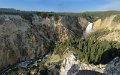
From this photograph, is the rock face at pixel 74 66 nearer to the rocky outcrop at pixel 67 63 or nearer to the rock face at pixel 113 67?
the rocky outcrop at pixel 67 63

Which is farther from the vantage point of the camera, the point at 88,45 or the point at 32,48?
the point at 32,48

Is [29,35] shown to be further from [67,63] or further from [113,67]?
[113,67]

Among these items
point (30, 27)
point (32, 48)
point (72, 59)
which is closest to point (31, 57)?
point (32, 48)

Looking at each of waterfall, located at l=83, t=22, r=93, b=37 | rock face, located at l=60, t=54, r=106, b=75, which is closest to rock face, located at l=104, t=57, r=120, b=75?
rock face, located at l=60, t=54, r=106, b=75

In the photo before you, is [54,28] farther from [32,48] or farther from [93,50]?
[93,50]

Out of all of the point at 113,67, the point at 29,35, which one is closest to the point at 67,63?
the point at 113,67

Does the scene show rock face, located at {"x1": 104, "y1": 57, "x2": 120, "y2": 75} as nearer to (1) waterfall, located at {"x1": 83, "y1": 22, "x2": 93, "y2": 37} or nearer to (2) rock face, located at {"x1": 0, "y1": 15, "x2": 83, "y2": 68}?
(2) rock face, located at {"x1": 0, "y1": 15, "x2": 83, "y2": 68}
